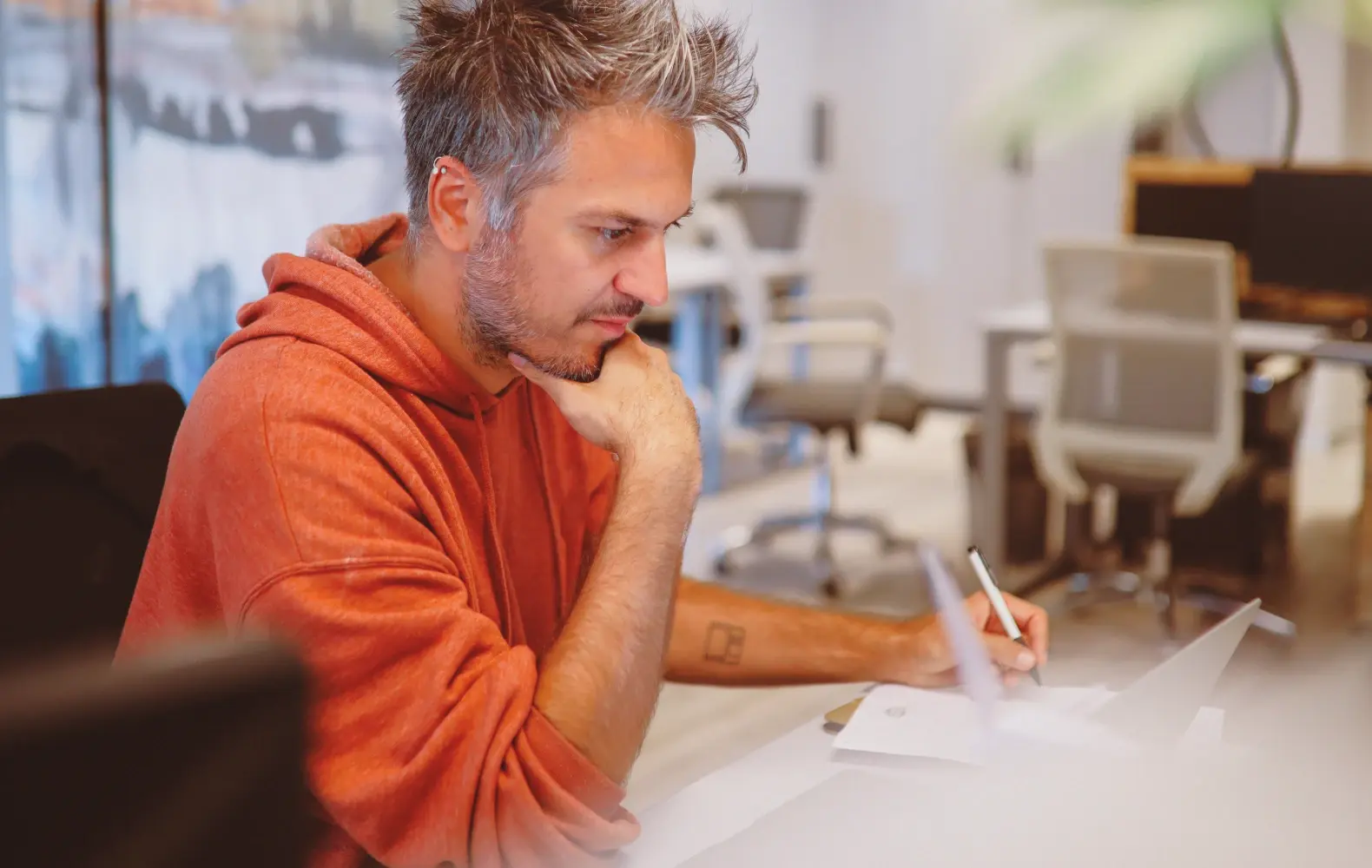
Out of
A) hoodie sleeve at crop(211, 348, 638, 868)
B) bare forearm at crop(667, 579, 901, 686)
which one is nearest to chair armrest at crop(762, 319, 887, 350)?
bare forearm at crop(667, 579, 901, 686)

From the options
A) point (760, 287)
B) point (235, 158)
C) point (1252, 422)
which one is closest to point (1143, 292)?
point (1252, 422)

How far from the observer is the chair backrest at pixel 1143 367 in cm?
337

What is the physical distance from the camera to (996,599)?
1246 millimetres

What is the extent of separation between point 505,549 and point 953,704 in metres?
0.42

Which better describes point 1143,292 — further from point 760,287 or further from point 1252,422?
point 760,287

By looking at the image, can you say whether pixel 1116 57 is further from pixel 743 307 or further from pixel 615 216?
pixel 615 216

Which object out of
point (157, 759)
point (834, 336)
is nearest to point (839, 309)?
point (834, 336)

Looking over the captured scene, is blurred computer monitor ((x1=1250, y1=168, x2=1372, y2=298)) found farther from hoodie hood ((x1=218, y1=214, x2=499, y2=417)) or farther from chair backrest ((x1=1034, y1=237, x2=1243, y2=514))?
hoodie hood ((x1=218, y1=214, x2=499, y2=417))

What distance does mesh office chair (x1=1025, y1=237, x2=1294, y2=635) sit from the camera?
11.1 feet

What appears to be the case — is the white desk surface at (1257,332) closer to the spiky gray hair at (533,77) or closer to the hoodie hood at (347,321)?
the spiky gray hair at (533,77)

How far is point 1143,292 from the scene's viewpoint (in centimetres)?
343

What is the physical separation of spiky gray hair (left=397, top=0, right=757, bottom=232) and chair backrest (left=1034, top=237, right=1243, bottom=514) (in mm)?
2422

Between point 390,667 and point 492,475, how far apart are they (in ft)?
1.22

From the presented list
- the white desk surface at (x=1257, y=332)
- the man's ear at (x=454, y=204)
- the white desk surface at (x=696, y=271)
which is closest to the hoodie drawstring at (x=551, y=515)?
the man's ear at (x=454, y=204)
